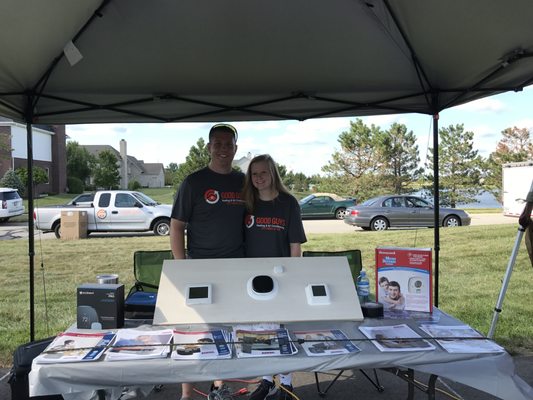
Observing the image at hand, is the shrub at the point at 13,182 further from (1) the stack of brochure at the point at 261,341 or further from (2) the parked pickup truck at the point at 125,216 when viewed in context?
(1) the stack of brochure at the point at 261,341

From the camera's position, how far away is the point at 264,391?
2.60 metres

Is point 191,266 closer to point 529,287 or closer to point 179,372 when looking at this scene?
point 179,372

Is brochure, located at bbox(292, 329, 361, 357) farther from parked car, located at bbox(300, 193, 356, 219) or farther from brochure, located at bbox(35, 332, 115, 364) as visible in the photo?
parked car, located at bbox(300, 193, 356, 219)

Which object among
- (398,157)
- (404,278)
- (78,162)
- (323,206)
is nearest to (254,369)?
(404,278)

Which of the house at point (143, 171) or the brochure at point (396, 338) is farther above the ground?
the house at point (143, 171)

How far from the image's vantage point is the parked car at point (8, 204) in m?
14.0

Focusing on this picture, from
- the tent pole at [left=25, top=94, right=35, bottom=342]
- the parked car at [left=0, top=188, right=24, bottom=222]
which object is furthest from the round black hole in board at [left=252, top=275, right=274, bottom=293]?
the parked car at [left=0, top=188, right=24, bottom=222]

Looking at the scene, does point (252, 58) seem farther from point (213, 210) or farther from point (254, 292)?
point (254, 292)

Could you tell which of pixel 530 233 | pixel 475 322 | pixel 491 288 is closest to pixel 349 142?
pixel 491 288

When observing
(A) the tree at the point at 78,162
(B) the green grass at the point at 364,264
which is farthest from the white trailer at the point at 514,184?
(A) the tree at the point at 78,162

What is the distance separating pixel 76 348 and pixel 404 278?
4.76 feet

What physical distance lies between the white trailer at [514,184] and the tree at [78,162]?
1270 inches

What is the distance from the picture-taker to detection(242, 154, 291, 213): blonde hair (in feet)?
7.89

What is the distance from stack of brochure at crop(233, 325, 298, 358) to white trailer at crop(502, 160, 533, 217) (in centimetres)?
1650
